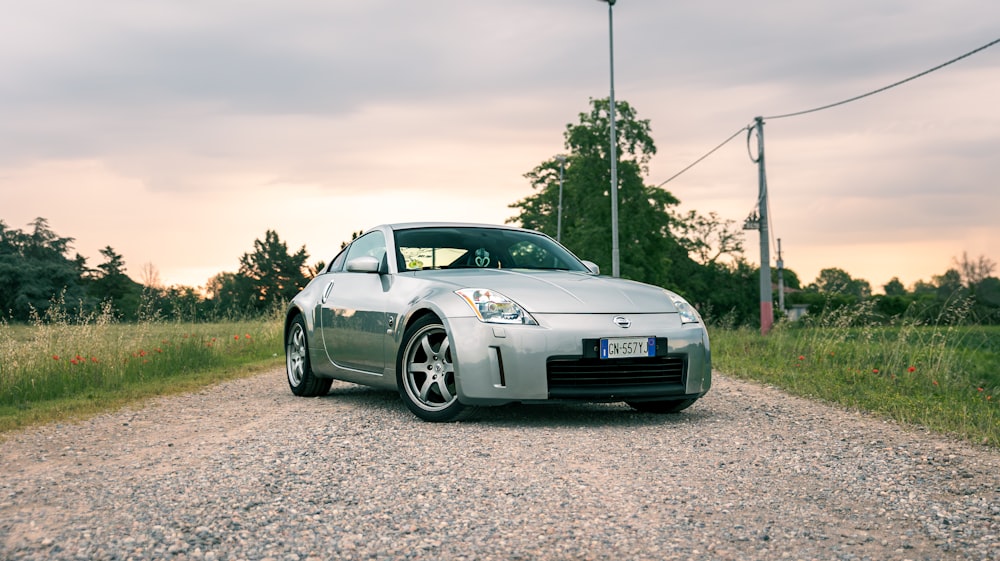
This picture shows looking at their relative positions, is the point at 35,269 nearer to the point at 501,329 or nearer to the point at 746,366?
the point at 746,366

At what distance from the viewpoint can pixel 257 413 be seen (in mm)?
7812

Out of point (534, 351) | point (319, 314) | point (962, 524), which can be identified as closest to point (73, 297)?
point (319, 314)

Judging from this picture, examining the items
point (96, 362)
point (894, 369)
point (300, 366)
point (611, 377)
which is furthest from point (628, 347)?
point (96, 362)

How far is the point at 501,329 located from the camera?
6418mm

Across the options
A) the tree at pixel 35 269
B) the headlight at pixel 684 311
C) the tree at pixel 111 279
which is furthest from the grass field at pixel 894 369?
the tree at pixel 111 279

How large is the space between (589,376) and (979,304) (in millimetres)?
7544

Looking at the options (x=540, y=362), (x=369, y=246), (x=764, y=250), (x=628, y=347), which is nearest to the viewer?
(x=540, y=362)

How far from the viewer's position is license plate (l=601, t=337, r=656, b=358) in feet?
21.2

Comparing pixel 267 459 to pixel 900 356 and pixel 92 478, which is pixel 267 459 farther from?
pixel 900 356

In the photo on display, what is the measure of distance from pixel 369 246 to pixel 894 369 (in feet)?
20.2

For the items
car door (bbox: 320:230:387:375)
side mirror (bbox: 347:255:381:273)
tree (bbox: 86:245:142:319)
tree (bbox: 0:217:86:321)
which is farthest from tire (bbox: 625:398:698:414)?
tree (bbox: 86:245:142:319)

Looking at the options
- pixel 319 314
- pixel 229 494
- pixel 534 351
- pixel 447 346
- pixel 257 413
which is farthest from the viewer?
pixel 319 314

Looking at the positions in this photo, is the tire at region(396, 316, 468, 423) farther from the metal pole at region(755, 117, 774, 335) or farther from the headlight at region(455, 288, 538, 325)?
the metal pole at region(755, 117, 774, 335)

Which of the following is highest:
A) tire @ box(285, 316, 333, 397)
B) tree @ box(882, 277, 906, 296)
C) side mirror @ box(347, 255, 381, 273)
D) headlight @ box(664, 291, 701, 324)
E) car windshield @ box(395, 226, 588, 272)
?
tree @ box(882, 277, 906, 296)
